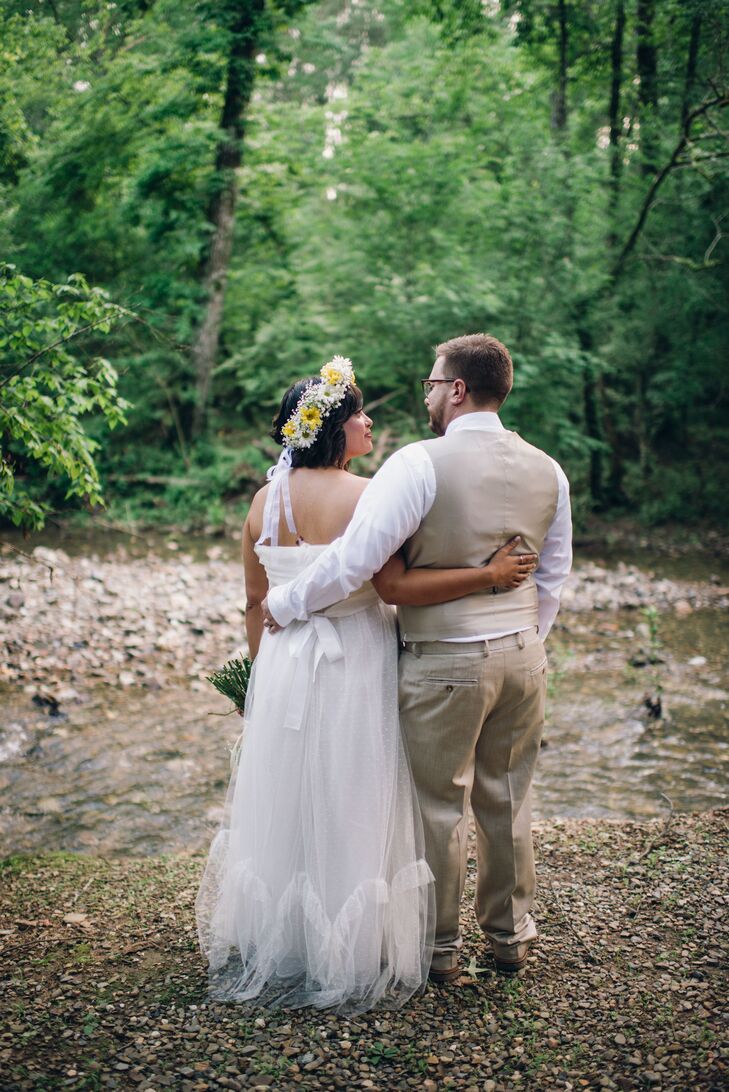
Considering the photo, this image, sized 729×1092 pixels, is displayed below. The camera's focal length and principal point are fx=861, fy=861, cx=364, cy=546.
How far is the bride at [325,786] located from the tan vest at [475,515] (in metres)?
0.06

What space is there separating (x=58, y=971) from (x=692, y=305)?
13.9 m

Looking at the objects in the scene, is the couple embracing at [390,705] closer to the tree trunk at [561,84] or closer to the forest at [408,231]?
the forest at [408,231]

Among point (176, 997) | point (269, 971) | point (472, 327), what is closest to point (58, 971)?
point (176, 997)

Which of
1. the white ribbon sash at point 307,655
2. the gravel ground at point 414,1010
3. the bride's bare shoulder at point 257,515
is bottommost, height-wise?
the gravel ground at point 414,1010

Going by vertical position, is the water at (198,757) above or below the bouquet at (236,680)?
below

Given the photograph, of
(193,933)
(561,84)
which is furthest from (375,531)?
(561,84)

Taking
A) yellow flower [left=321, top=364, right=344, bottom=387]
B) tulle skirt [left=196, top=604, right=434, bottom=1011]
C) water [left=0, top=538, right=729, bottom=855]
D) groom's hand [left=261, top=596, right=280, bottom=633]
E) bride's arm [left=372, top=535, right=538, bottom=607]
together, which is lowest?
water [left=0, top=538, right=729, bottom=855]

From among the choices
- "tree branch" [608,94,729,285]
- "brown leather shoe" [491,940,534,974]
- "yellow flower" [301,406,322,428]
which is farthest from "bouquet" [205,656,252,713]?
"tree branch" [608,94,729,285]

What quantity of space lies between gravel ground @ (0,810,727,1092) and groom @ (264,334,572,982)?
289mm

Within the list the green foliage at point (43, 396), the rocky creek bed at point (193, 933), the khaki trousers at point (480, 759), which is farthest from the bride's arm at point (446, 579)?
the green foliage at point (43, 396)

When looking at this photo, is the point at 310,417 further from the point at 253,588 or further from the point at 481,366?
the point at 253,588

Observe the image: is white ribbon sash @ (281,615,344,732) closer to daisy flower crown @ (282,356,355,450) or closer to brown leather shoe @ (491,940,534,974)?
daisy flower crown @ (282,356,355,450)

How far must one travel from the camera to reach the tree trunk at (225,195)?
1398 centimetres

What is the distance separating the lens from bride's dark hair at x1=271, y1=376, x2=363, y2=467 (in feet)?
10.8
